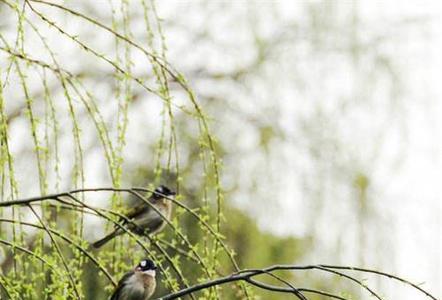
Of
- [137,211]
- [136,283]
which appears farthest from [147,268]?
[137,211]

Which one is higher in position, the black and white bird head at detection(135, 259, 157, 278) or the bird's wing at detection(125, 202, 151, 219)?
the bird's wing at detection(125, 202, 151, 219)

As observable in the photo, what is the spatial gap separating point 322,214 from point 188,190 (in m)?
0.76

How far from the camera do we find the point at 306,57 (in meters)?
5.35

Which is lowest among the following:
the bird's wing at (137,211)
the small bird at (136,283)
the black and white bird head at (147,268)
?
the small bird at (136,283)

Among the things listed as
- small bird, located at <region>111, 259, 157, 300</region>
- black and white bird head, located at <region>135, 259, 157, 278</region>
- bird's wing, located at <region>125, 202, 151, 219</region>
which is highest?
bird's wing, located at <region>125, 202, 151, 219</region>

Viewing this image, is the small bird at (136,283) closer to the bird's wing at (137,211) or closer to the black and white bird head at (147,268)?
the black and white bird head at (147,268)

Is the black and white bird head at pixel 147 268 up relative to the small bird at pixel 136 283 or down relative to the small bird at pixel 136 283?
up

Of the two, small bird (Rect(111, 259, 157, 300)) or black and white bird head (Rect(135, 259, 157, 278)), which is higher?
black and white bird head (Rect(135, 259, 157, 278))

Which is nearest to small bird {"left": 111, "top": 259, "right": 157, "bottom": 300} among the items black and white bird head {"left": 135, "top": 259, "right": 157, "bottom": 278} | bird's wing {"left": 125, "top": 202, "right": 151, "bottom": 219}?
black and white bird head {"left": 135, "top": 259, "right": 157, "bottom": 278}

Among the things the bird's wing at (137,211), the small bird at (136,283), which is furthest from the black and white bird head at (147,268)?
the bird's wing at (137,211)

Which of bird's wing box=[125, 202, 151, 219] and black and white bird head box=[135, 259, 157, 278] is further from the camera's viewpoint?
bird's wing box=[125, 202, 151, 219]

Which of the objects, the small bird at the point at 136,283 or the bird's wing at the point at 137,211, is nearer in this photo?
the small bird at the point at 136,283

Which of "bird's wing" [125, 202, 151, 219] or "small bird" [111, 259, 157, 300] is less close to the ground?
"bird's wing" [125, 202, 151, 219]

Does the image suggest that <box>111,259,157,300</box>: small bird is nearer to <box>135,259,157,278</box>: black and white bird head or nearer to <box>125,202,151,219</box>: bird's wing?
<box>135,259,157,278</box>: black and white bird head
